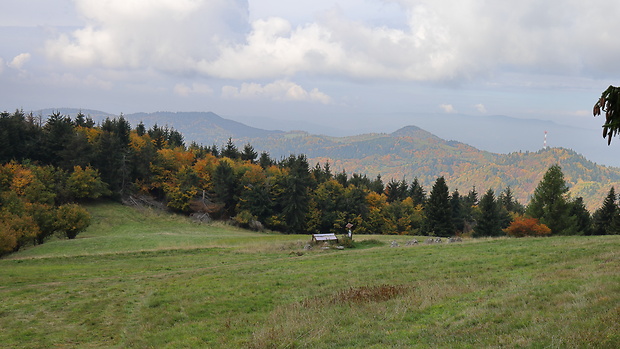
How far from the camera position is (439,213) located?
76750 mm

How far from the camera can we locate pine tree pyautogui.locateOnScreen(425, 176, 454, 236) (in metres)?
76.1

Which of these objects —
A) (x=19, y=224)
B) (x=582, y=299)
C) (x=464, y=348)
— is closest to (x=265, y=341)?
(x=464, y=348)

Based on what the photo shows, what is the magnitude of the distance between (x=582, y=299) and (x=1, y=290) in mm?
29561

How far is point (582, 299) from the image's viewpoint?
1295 cm

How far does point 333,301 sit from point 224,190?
7148 cm

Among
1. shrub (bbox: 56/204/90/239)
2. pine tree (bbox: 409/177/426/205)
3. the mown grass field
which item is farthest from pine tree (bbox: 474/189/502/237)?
shrub (bbox: 56/204/90/239)

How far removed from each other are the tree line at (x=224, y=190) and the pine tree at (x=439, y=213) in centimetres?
19

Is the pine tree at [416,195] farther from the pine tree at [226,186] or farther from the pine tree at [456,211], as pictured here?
the pine tree at [226,186]

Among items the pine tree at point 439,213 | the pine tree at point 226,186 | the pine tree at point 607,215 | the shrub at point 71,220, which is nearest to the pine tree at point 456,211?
the pine tree at point 439,213

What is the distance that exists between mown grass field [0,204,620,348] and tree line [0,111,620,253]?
33087mm

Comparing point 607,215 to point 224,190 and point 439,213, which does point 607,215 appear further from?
point 224,190

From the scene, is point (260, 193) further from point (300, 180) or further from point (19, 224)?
point (19, 224)

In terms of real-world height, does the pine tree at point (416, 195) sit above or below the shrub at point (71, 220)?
above

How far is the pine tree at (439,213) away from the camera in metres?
76.1
